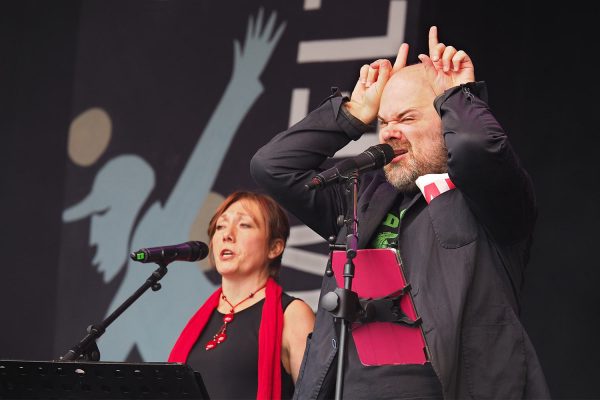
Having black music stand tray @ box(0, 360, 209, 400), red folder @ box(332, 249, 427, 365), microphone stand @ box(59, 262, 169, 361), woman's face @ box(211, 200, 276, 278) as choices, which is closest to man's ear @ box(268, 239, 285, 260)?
woman's face @ box(211, 200, 276, 278)

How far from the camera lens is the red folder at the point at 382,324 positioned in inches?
93.5

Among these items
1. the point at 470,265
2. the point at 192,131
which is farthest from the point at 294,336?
the point at 192,131

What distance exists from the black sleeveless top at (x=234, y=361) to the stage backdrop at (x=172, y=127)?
2.61 ft

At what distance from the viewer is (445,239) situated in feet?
8.00

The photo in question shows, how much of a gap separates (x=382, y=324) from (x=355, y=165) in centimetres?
39

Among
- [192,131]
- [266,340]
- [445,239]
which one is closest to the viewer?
[445,239]

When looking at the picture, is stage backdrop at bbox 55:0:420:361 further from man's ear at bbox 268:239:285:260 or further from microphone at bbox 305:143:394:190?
microphone at bbox 305:143:394:190

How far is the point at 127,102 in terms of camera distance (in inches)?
A: 189

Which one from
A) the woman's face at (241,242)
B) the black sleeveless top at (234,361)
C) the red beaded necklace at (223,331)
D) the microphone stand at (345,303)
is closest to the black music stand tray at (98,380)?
the microphone stand at (345,303)

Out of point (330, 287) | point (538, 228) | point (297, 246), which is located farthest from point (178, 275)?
point (330, 287)

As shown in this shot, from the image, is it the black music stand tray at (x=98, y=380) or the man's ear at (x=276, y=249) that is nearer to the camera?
the black music stand tray at (x=98, y=380)

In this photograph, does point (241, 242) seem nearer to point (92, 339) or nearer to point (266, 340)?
point (266, 340)

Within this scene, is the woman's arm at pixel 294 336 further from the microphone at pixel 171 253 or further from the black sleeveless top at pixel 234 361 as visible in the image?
the microphone at pixel 171 253

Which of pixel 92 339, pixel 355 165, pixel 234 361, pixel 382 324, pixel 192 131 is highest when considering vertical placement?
Answer: pixel 355 165
